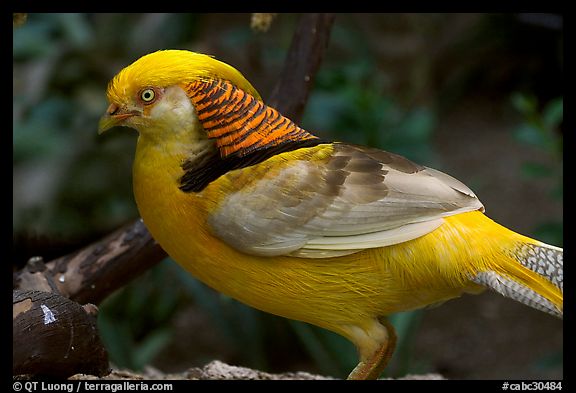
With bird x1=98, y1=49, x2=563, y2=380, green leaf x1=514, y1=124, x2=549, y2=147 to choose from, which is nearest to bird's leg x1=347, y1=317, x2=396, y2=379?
bird x1=98, y1=49, x2=563, y2=380

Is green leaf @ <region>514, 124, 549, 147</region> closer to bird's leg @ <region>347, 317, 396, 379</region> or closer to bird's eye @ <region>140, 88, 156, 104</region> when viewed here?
bird's leg @ <region>347, 317, 396, 379</region>

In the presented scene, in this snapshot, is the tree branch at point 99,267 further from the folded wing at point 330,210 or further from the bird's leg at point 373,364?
the bird's leg at point 373,364

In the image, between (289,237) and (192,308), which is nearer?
(289,237)

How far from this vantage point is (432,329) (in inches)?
249

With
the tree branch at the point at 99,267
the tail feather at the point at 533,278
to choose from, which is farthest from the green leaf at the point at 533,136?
the tail feather at the point at 533,278

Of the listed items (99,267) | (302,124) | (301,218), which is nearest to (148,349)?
(99,267)

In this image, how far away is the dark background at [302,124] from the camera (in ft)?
16.0

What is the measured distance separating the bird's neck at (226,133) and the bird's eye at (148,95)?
10 centimetres

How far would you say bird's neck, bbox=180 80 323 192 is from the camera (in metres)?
2.75

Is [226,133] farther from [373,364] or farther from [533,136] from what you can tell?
[533,136]

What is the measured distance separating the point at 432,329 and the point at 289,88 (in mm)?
3151

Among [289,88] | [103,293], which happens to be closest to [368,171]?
[289,88]

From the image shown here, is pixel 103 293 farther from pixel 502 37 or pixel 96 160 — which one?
pixel 502 37

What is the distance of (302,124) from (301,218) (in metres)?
3.13
